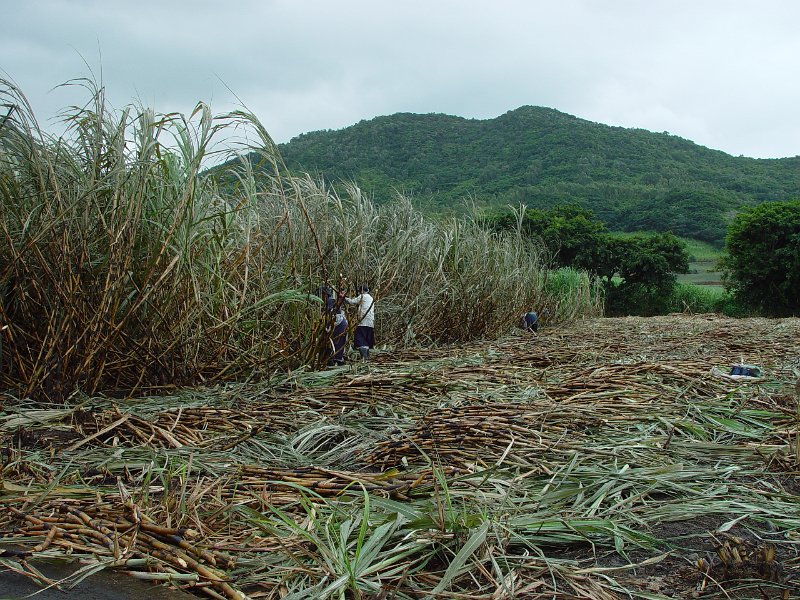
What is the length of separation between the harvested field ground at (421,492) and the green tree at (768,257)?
70.9ft

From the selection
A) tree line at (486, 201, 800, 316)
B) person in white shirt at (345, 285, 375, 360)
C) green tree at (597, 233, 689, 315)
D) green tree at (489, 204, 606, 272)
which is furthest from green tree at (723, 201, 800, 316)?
person in white shirt at (345, 285, 375, 360)

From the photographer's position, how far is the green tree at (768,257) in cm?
2261

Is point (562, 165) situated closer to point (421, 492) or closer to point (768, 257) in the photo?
point (768, 257)

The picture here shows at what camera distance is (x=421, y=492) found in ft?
7.53

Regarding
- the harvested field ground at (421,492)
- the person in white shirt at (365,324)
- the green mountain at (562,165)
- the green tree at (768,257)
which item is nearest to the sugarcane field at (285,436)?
the harvested field ground at (421,492)

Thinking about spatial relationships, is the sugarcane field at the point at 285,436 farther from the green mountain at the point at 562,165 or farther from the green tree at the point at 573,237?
the green mountain at the point at 562,165

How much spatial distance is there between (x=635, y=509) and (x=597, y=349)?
4.90 m

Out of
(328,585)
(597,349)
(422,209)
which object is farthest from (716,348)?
(328,585)

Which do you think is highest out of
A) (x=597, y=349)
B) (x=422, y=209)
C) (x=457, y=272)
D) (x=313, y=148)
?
(x=313, y=148)

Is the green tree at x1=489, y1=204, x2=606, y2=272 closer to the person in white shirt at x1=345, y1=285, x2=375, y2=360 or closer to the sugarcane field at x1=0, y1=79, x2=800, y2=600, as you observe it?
the person in white shirt at x1=345, y1=285, x2=375, y2=360

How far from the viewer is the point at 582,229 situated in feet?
91.2

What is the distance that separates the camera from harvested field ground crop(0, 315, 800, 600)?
1.76 meters

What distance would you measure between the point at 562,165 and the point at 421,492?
56001mm

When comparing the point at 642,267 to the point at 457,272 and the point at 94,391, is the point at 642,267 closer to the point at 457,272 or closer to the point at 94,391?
the point at 457,272
